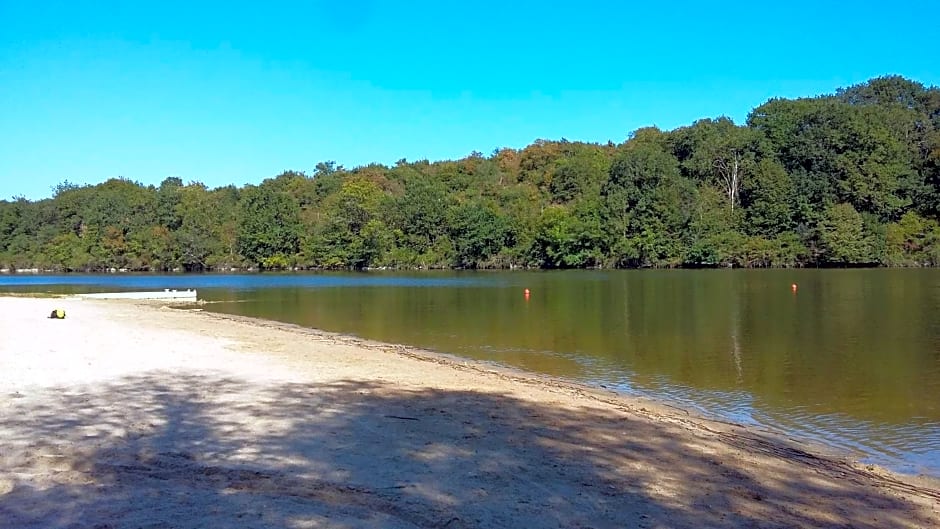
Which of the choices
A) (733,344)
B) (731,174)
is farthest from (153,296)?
(731,174)

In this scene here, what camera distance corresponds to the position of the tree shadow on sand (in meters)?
5.73

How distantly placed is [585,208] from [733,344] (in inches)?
2874

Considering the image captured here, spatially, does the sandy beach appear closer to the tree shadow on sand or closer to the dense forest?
the tree shadow on sand

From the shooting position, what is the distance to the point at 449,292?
46.5m

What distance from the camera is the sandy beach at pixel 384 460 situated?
582cm

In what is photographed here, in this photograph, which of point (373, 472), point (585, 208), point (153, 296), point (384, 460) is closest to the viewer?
point (373, 472)

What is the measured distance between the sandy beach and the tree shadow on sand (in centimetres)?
3

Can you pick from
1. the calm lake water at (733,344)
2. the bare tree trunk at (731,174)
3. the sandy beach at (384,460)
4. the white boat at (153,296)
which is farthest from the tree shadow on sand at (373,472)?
the bare tree trunk at (731,174)

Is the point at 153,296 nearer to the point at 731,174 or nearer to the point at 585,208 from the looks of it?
the point at 585,208

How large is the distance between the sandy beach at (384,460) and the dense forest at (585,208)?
77.4 m

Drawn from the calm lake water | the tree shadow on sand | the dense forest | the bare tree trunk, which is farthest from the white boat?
the bare tree trunk

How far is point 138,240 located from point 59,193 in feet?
122

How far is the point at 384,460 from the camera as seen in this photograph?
24.2ft

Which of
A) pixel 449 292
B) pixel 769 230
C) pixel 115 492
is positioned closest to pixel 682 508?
pixel 115 492
